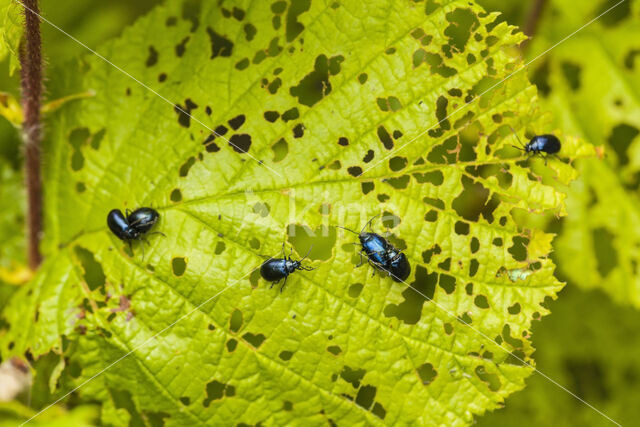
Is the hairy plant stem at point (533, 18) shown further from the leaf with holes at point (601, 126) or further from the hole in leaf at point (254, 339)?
the hole in leaf at point (254, 339)

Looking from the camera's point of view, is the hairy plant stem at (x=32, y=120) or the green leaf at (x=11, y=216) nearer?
the hairy plant stem at (x=32, y=120)

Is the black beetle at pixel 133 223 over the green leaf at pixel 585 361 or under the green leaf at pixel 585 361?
under

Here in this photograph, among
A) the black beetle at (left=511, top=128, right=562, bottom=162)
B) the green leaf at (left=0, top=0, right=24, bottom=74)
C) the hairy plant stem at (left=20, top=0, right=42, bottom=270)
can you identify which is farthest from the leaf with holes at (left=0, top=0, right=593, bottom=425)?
the green leaf at (left=0, top=0, right=24, bottom=74)

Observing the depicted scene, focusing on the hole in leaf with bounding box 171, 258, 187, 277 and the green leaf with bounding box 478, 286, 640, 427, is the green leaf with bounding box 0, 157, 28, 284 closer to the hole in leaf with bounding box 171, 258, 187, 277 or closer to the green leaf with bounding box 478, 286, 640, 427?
the hole in leaf with bounding box 171, 258, 187, 277

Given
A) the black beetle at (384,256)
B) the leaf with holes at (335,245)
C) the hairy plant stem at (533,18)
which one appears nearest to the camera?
the black beetle at (384,256)

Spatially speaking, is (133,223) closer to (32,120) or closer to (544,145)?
(32,120)

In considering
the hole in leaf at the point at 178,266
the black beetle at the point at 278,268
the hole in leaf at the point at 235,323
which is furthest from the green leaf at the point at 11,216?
the black beetle at the point at 278,268
